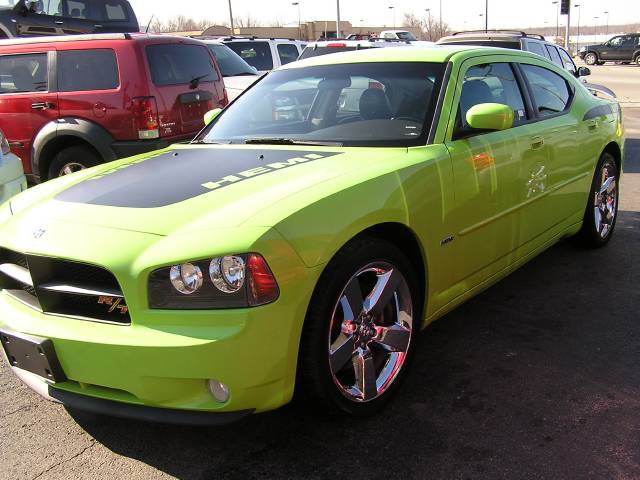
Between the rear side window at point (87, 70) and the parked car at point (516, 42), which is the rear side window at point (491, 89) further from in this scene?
the parked car at point (516, 42)

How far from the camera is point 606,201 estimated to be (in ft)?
17.2

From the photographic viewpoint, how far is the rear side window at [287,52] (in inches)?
548

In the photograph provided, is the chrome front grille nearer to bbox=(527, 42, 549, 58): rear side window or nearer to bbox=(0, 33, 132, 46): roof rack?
bbox=(0, 33, 132, 46): roof rack

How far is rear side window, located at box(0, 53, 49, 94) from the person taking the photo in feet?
23.2

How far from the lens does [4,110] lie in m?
7.08

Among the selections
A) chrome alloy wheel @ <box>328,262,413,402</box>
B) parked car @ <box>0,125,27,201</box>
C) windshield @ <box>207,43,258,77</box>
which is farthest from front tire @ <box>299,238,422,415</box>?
windshield @ <box>207,43,258,77</box>

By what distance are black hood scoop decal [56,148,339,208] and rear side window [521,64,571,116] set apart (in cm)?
187

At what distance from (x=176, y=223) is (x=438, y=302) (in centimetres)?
143

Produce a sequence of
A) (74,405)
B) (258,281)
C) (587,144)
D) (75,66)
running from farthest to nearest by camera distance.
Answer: (75,66)
(587,144)
(74,405)
(258,281)

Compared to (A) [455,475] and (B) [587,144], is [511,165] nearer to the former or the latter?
(B) [587,144]

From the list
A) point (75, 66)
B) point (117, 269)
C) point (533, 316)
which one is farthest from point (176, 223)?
point (75, 66)

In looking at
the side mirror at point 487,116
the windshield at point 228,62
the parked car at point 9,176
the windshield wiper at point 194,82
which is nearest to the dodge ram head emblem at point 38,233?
the side mirror at point 487,116

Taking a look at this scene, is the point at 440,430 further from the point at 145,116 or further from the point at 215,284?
the point at 145,116

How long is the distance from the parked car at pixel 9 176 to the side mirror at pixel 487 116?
3.58 m
